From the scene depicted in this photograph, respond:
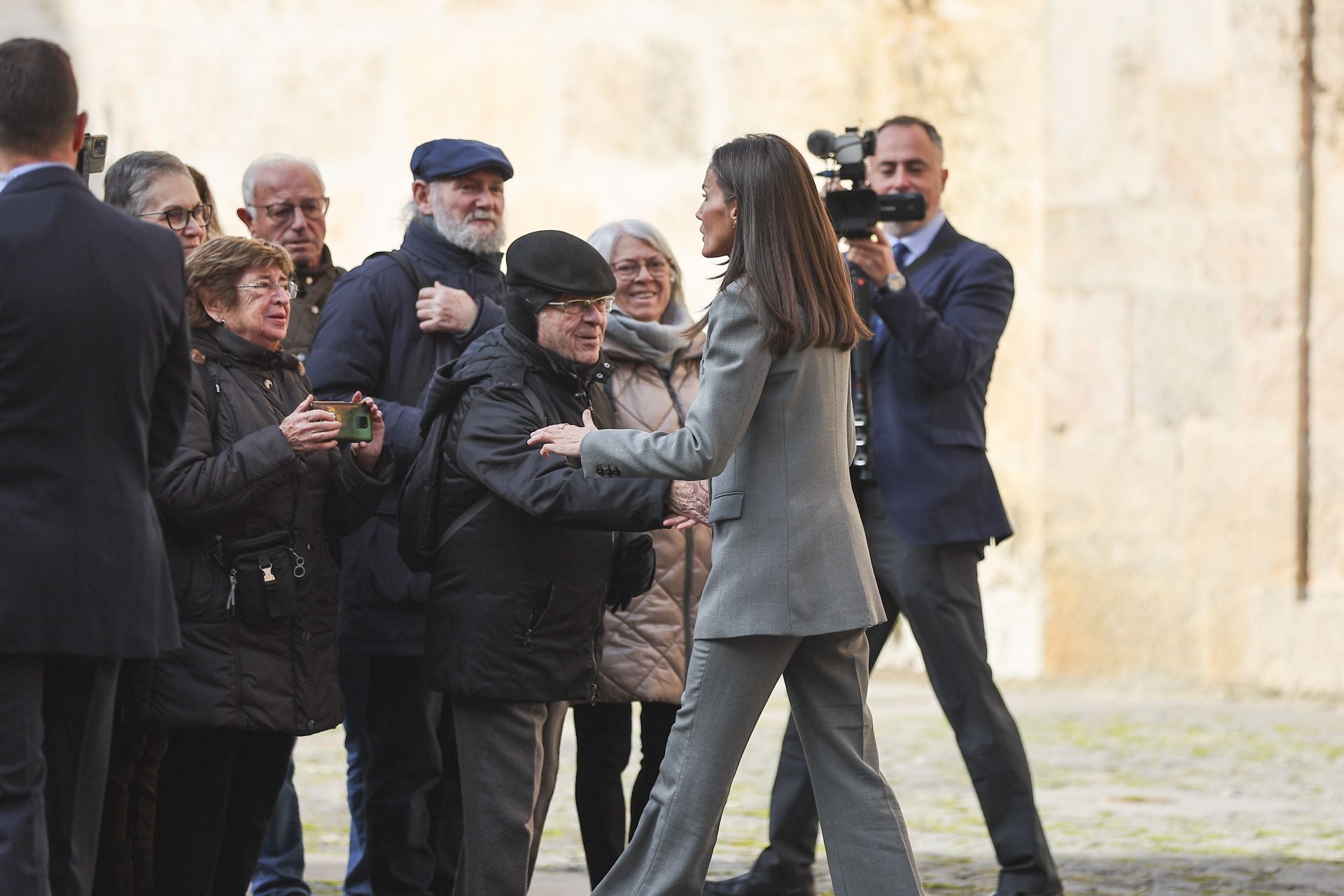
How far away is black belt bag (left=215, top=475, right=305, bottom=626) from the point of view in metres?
4.20

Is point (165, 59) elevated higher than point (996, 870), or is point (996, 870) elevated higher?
point (165, 59)

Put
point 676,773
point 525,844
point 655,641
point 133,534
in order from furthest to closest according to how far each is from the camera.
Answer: point 655,641 → point 525,844 → point 676,773 → point 133,534

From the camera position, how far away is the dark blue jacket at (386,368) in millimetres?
4980

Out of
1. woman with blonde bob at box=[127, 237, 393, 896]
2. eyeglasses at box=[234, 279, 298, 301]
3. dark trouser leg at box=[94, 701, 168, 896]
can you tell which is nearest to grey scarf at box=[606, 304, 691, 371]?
woman with blonde bob at box=[127, 237, 393, 896]

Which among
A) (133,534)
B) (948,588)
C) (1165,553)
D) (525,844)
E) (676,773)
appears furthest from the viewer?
(1165,553)

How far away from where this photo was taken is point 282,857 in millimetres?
5254

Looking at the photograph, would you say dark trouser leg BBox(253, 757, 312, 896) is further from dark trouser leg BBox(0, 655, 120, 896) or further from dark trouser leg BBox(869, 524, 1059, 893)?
dark trouser leg BBox(869, 524, 1059, 893)

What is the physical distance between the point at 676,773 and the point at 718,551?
0.45m

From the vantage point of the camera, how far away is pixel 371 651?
5.00 metres

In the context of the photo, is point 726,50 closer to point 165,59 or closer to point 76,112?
point 165,59

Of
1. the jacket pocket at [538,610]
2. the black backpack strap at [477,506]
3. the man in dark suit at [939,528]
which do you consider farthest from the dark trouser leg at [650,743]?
the black backpack strap at [477,506]

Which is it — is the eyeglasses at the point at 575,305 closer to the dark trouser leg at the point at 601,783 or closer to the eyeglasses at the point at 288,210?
the dark trouser leg at the point at 601,783

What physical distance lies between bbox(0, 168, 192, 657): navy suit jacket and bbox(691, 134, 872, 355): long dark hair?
113 cm

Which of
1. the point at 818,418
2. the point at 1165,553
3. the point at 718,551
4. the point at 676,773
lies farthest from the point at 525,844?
the point at 1165,553
